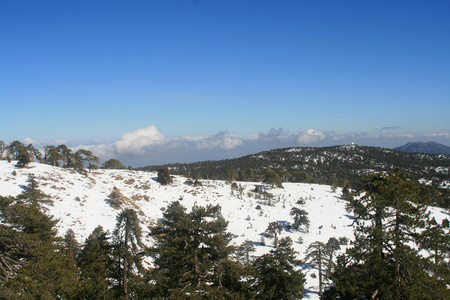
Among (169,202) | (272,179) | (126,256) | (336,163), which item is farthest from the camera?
(336,163)

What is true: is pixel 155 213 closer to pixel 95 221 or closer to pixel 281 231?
pixel 95 221

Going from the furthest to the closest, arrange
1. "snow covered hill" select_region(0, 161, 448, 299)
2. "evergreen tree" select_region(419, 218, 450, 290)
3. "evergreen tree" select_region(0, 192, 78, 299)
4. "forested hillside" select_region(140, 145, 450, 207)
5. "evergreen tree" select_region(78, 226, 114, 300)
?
"forested hillside" select_region(140, 145, 450, 207)
"snow covered hill" select_region(0, 161, 448, 299)
"evergreen tree" select_region(78, 226, 114, 300)
"evergreen tree" select_region(0, 192, 78, 299)
"evergreen tree" select_region(419, 218, 450, 290)

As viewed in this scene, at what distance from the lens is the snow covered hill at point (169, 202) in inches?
1336

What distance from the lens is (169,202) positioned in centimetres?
5125

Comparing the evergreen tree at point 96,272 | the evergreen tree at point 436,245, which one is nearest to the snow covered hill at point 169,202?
the evergreen tree at point 96,272

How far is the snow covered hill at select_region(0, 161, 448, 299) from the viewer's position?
111 ft

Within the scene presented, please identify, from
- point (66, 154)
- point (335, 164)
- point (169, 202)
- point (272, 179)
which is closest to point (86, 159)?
point (66, 154)

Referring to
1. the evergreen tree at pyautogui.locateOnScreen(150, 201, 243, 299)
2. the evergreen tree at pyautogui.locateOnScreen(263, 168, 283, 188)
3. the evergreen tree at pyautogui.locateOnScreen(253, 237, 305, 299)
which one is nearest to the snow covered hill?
the evergreen tree at pyautogui.locateOnScreen(263, 168, 283, 188)

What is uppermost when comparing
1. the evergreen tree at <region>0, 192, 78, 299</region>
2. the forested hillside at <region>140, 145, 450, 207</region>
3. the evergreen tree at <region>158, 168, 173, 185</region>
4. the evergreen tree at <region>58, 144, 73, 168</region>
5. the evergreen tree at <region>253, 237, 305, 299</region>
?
the evergreen tree at <region>58, 144, 73, 168</region>

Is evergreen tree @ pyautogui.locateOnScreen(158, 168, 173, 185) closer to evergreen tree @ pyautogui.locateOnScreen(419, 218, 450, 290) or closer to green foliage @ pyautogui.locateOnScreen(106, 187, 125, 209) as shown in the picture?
green foliage @ pyautogui.locateOnScreen(106, 187, 125, 209)

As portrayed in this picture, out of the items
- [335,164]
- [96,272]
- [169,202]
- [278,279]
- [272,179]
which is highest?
[96,272]

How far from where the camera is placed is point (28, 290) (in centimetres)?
962

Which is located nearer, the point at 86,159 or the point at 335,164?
the point at 86,159

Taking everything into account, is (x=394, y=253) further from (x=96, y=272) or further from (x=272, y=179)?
(x=272, y=179)
